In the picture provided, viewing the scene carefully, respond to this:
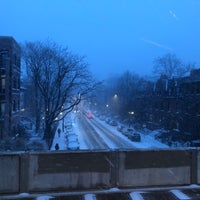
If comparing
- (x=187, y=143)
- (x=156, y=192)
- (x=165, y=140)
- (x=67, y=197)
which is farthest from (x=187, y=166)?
(x=165, y=140)

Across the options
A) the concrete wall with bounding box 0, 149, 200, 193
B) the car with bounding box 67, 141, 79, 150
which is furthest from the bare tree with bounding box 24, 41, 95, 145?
the concrete wall with bounding box 0, 149, 200, 193

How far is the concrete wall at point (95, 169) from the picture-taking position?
9.79 m

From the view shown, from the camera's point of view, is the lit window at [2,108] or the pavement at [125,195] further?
the lit window at [2,108]

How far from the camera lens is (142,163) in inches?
413

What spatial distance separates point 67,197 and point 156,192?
2.32m

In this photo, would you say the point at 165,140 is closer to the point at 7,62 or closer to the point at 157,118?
the point at 157,118

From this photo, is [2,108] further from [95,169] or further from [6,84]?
[95,169]

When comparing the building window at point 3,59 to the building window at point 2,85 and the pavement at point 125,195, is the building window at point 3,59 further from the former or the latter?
the pavement at point 125,195

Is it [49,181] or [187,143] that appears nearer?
[49,181]

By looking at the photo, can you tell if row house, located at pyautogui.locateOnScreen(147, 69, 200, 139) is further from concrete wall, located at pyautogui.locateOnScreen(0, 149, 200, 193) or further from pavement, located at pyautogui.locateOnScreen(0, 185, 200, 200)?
pavement, located at pyautogui.locateOnScreen(0, 185, 200, 200)

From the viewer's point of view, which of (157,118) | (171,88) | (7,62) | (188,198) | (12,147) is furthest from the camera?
(157,118)

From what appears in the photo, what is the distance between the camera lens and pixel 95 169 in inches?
403

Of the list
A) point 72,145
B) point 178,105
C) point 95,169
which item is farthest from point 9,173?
point 178,105

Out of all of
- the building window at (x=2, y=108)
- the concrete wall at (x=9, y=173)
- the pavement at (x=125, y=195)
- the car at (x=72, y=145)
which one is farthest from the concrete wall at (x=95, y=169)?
the building window at (x=2, y=108)
